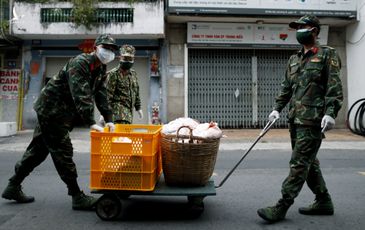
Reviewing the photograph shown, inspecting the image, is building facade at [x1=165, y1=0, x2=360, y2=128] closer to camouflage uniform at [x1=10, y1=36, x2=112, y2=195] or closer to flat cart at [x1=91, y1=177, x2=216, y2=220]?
camouflage uniform at [x1=10, y1=36, x2=112, y2=195]

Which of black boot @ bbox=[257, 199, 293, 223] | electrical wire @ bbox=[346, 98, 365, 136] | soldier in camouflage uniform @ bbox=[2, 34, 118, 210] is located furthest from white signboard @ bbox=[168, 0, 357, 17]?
black boot @ bbox=[257, 199, 293, 223]

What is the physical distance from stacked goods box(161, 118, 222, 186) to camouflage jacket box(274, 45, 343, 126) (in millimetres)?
876

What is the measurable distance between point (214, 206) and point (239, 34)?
9.98 metres

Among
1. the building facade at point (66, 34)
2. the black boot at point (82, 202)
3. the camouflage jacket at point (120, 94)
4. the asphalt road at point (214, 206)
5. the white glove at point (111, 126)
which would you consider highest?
the building facade at point (66, 34)

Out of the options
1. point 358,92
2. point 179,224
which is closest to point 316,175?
point 179,224

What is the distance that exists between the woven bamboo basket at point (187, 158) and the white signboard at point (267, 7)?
30.4 ft

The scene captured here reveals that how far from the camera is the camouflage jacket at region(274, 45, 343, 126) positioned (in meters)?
3.73

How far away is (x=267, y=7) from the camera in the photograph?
12773 mm

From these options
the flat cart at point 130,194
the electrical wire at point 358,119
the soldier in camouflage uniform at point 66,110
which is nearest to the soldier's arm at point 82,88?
the soldier in camouflage uniform at point 66,110

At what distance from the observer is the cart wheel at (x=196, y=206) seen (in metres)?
3.86

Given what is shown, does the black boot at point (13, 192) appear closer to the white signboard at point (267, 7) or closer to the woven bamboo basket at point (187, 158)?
the woven bamboo basket at point (187, 158)


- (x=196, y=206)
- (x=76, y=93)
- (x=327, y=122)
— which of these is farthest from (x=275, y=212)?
(x=76, y=93)

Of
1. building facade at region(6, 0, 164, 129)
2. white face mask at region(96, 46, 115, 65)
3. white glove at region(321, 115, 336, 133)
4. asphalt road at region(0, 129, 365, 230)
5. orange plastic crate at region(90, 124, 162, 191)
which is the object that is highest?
building facade at region(6, 0, 164, 129)

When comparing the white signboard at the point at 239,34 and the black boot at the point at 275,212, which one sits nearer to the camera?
the black boot at the point at 275,212
